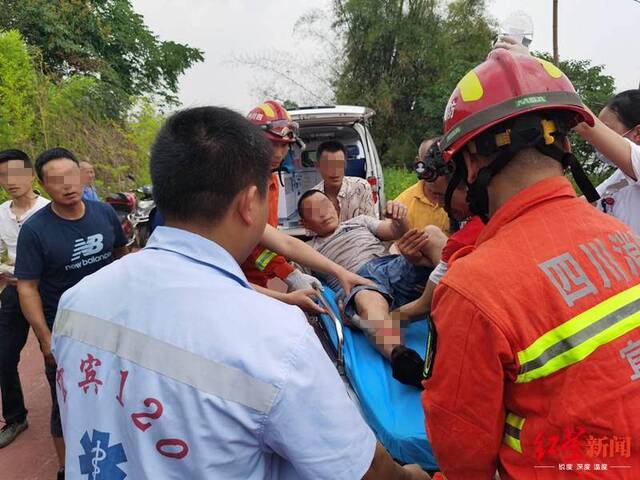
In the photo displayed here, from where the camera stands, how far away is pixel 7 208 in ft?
11.4

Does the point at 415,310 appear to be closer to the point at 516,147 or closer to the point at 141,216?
the point at 516,147

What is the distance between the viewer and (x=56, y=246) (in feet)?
8.61

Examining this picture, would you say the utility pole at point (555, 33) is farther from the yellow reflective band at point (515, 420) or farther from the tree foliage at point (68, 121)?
the yellow reflective band at point (515, 420)

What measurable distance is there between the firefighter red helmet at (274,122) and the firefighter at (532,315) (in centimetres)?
166

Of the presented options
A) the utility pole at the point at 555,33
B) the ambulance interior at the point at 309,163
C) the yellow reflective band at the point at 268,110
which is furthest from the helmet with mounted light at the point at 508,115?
the utility pole at the point at 555,33

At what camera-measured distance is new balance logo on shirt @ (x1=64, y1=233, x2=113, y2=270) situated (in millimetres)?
2709

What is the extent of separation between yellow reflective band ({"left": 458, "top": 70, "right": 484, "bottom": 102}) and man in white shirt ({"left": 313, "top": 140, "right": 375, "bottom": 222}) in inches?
129

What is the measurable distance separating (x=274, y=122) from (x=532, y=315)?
213 cm

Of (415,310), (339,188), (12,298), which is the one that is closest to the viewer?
(415,310)

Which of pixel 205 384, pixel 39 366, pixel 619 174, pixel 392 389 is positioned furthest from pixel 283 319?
pixel 39 366

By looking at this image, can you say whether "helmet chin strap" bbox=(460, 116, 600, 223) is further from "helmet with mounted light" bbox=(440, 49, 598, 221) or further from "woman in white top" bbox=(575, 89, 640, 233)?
"woman in white top" bbox=(575, 89, 640, 233)

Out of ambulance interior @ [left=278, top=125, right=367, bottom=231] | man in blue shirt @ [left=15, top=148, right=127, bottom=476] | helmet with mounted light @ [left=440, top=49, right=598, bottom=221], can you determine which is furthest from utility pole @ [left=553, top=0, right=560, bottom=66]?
helmet with mounted light @ [left=440, top=49, right=598, bottom=221]

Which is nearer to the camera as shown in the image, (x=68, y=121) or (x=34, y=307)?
(x=34, y=307)

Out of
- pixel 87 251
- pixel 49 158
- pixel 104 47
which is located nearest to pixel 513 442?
pixel 87 251
